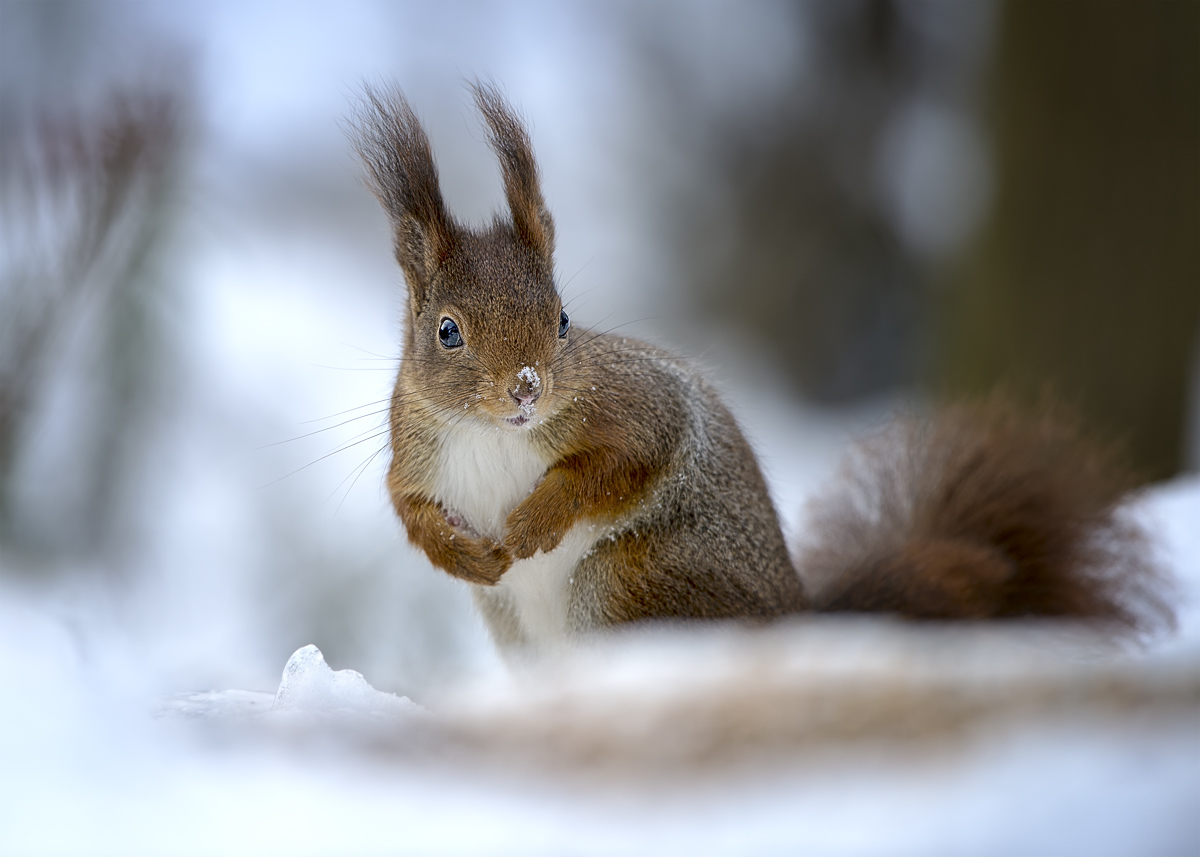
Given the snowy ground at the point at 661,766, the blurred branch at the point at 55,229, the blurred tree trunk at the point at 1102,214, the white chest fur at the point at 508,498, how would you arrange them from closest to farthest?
the snowy ground at the point at 661,766
the blurred branch at the point at 55,229
the white chest fur at the point at 508,498
the blurred tree trunk at the point at 1102,214

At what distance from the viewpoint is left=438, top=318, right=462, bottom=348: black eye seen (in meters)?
1.50

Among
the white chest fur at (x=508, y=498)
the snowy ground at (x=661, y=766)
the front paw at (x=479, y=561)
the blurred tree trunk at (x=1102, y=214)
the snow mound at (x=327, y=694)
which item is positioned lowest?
the snowy ground at (x=661, y=766)

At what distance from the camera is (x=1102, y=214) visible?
3.70m

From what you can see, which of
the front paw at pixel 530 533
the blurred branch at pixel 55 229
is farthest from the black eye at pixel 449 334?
the blurred branch at pixel 55 229

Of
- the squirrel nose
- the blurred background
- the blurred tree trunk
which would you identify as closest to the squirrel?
the squirrel nose

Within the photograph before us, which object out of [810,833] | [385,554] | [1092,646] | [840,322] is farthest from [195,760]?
[840,322]

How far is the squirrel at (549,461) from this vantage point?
147 centimetres

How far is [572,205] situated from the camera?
564 centimetres

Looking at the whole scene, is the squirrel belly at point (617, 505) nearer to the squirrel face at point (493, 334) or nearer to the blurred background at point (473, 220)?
the squirrel face at point (493, 334)

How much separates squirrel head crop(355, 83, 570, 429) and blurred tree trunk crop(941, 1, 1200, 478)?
2497mm

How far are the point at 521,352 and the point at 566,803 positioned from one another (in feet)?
2.61

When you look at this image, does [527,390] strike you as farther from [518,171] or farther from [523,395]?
[518,171]

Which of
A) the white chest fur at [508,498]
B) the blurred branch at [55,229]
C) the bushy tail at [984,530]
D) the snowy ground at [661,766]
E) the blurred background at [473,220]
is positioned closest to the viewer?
the snowy ground at [661,766]

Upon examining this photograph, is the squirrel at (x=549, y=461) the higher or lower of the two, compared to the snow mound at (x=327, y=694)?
higher
